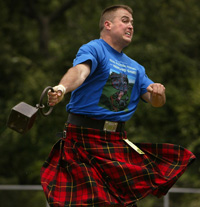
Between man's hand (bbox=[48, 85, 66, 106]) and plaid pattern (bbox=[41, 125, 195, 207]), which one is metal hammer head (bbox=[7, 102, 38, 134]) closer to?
man's hand (bbox=[48, 85, 66, 106])

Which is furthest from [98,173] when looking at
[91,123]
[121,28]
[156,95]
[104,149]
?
[121,28]

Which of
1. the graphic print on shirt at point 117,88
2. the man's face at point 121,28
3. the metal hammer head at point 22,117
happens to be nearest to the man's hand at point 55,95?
the metal hammer head at point 22,117

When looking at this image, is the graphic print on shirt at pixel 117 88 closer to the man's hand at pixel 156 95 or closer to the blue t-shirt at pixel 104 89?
the blue t-shirt at pixel 104 89

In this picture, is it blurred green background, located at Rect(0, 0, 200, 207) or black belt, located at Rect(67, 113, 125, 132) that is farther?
blurred green background, located at Rect(0, 0, 200, 207)

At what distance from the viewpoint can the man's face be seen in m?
3.09

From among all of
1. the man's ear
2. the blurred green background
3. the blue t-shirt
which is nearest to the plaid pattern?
the blue t-shirt

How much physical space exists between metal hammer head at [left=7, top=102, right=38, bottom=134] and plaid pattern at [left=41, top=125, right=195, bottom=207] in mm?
609

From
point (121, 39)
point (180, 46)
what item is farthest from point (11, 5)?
point (121, 39)

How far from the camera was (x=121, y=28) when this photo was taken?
3094 millimetres

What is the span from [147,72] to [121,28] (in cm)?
445

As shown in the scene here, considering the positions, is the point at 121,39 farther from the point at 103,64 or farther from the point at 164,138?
the point at 164,138

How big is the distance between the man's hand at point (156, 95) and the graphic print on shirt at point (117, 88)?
0.18m

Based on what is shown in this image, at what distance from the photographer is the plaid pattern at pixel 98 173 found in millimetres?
2830

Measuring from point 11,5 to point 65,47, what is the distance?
1788 millimetres
